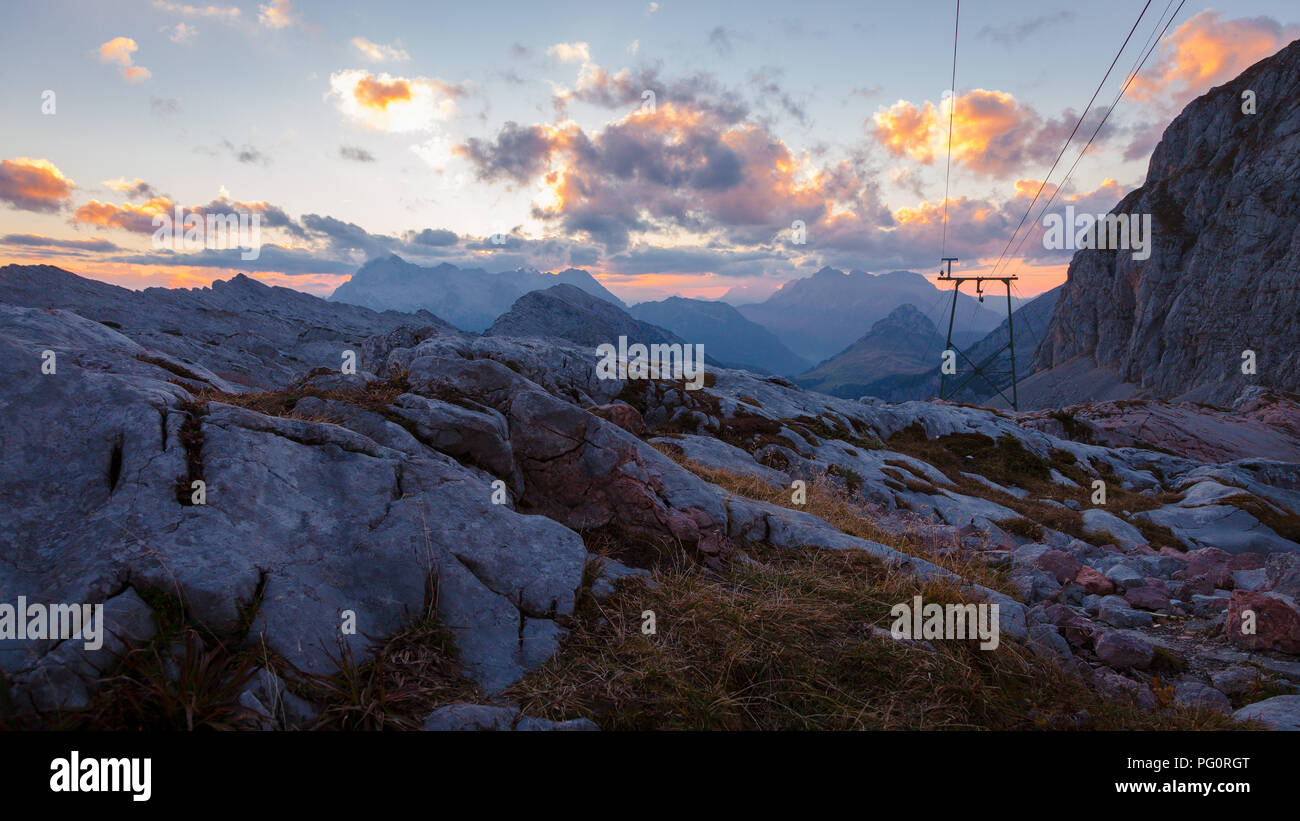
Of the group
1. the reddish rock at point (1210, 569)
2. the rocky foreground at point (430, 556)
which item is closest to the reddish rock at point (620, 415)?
the rocky foreground at point (430, 556)

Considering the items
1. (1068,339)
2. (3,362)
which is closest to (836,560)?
(3,362)

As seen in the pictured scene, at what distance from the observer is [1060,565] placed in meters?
12.0

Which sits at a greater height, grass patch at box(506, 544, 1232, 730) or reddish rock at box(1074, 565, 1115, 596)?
grass patch at box(506, 544, 1232, 730)

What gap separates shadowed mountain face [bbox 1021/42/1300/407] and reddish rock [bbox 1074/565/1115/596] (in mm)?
141042

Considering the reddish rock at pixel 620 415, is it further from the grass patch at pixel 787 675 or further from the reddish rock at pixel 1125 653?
the reddish rock at pixel 1125 653

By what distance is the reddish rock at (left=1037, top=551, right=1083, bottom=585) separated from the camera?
11812mm

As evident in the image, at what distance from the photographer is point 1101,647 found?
25.2ft

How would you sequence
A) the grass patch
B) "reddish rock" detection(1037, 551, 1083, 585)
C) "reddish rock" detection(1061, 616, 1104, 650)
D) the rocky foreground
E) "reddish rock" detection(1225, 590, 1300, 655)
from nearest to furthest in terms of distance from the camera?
the rocky foreground
the grass patch
"reddish rock" detection(1225, 590, 1300, 655)
"reddish rock" detection(1061, 616, 1104, 650)
"reddish rock" detection(1037, 551, 1083, 585)

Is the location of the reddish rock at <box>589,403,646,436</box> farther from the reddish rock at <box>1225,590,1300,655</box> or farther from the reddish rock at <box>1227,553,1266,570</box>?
the reddish rock at <box>1227,553,1266,570</box>

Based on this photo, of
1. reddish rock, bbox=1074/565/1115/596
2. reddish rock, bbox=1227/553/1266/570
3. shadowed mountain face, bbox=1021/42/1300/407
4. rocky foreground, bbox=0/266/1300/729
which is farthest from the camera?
shadowed mountain face, bbox=1021/42/1300/407

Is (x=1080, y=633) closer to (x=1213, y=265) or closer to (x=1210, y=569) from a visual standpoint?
(x=1210, y=569)

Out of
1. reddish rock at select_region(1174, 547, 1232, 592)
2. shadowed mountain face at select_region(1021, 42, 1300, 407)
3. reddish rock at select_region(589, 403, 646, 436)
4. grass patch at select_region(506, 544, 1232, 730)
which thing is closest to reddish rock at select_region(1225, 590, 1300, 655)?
reddish rock at select_region(1174, 547, 1232, 592)

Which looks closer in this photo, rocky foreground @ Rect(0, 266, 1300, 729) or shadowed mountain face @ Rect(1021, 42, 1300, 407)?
rocky foreground @ Rect(0, 266, 1300, 729)
